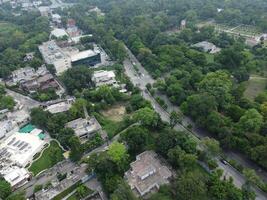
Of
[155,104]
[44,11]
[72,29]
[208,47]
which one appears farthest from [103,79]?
[44,11]

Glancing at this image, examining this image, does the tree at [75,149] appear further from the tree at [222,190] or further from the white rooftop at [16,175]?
the tree at [222,190]

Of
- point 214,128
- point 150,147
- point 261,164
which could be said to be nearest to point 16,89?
point 150,147

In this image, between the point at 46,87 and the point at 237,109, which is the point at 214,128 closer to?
the point at 237,109

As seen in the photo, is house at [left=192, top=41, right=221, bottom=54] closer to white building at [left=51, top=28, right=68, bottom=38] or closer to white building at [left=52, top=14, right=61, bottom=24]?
white building at [left=51, top=28, right=68, bottom=38]

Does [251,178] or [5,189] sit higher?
[251,178]

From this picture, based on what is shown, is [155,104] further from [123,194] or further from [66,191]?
[123,194]
